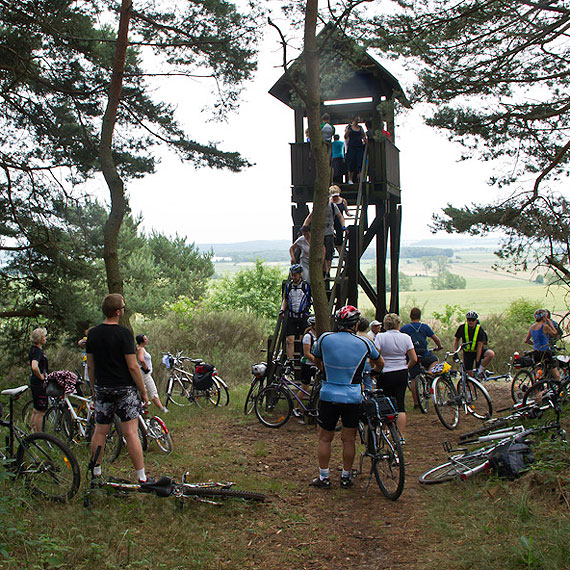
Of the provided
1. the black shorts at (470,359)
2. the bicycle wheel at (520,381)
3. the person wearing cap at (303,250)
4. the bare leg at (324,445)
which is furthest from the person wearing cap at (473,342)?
the bare leg at (324,445)

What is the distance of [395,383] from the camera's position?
345 inches

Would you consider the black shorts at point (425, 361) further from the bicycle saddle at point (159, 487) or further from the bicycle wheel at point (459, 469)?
the bicycle saddle at point (159, 487)

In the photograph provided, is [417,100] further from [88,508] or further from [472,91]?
[88,508]

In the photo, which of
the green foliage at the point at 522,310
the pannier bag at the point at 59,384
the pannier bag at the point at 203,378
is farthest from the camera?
the green foliage at the point at 522,310

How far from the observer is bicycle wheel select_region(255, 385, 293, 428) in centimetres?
1125

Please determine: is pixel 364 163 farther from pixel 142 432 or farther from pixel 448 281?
Result: pixel 448 281

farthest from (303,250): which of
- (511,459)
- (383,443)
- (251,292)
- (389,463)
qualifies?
(251,292)

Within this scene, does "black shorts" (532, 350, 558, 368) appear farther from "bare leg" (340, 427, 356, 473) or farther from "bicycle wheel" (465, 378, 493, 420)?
"bare leg" (340, 427, 356, 473)

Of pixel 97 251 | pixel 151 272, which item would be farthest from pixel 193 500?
pixel 151 272

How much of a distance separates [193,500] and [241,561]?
1.33 meters

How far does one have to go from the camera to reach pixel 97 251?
15.2 m

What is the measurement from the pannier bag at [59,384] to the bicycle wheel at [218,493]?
2.76 metres

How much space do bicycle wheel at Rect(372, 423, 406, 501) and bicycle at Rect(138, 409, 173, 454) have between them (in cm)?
314

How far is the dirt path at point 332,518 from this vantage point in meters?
5.78
